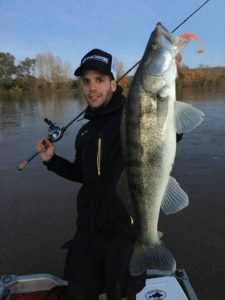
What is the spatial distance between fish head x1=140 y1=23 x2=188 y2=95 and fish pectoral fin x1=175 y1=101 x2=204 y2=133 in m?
0.23

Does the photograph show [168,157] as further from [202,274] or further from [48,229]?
[48,229]

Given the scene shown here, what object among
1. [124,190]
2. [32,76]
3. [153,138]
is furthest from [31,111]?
[32,76]

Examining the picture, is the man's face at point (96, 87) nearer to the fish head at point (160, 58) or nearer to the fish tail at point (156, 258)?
the fish head at point (160, 58)

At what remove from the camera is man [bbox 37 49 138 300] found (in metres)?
3.22

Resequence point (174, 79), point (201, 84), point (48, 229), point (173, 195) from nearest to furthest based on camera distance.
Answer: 1. point (174, 79)
2. point (173, 195)
3. point (48, 229)
4. point (201, 84)

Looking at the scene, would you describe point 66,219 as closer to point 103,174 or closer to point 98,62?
point 103,174

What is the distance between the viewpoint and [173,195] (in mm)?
2486

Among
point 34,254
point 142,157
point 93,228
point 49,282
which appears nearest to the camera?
point 142,157

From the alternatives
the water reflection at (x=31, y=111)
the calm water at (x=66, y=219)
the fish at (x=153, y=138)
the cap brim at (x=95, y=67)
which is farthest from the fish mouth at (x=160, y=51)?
the water reflection at (x=31, y=111)

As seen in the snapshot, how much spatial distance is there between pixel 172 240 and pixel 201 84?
5906 centimetres

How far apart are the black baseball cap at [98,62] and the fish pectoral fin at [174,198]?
4.57 ft

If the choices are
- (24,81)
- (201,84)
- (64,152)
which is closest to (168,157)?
(64,152)

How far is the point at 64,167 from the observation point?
3.86 metres

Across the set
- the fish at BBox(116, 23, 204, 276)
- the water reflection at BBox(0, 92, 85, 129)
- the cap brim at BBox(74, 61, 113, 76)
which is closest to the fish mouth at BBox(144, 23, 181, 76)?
the fish at BBox(116, 23, 204, 276)
